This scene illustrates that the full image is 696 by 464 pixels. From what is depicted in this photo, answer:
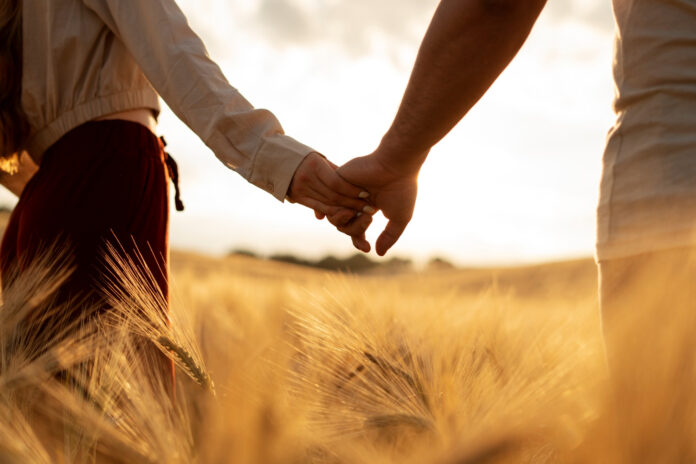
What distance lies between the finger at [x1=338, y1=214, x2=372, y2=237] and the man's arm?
0.45 metres

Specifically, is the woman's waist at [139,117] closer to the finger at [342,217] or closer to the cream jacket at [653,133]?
the finger at [342,217]

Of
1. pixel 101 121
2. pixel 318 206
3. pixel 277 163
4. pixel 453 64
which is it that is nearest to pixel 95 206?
pixel 101 121

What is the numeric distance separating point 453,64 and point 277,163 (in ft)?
2.19

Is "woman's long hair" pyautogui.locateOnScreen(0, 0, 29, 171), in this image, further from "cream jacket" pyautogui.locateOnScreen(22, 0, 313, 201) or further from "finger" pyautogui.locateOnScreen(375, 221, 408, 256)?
"finger" pyautogui.locateOnScreen(375, 221, 408, 256)

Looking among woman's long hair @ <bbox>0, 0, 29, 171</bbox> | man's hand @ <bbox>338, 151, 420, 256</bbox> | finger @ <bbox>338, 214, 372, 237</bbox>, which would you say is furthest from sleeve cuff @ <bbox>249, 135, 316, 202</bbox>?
woman's long hair @ <bbox>0, 0, 29, 171</bbox>

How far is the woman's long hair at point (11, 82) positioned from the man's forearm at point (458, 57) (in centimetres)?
96

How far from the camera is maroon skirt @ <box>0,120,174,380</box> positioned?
1.38m

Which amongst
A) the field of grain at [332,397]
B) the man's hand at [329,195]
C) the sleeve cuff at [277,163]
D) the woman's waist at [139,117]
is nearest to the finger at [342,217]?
the man's hand at [329,195]

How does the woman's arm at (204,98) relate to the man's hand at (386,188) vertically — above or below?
above

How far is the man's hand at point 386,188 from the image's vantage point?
1.49m

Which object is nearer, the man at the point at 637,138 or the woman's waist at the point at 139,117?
the man at the point at 637,138

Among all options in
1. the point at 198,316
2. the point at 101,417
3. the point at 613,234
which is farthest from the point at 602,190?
the point at 198,316

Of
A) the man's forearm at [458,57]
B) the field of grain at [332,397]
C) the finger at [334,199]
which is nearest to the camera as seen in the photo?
the field of grain at [332,397]

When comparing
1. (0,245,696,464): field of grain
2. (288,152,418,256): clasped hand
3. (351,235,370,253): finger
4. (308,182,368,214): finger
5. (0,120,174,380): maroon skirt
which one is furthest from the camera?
(351,235,370,253): finger
